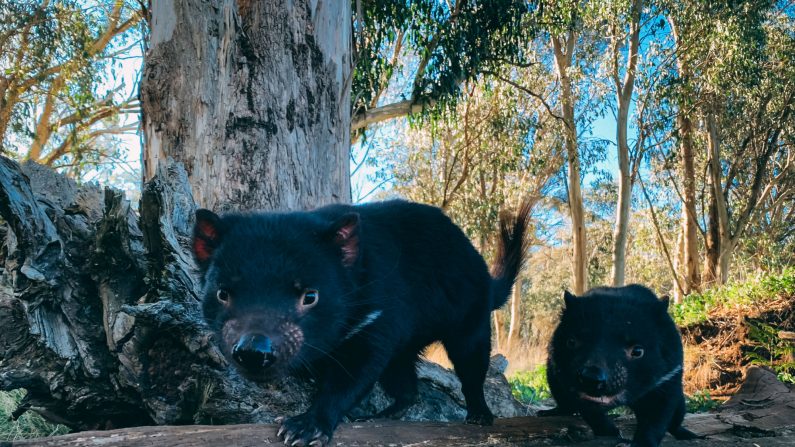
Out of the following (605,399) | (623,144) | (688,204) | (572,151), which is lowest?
(605,399)

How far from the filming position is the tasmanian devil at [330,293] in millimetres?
2531

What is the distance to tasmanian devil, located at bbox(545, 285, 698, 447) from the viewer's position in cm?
344

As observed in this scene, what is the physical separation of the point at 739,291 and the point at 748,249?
15539mm

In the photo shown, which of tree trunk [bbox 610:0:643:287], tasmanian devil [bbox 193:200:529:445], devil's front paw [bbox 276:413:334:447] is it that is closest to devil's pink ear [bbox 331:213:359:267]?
tasmanian devil [bbox 193:200:529:445]

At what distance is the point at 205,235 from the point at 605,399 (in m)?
2.09

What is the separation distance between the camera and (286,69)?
17.7 ft

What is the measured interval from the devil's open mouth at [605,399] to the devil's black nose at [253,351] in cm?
178

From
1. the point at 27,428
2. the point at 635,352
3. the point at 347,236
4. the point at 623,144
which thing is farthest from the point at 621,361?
the point at 623,144

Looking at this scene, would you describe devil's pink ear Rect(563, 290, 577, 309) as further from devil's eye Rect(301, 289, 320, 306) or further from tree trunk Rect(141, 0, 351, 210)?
tree trunk Rect(141, 0, 351, 210)

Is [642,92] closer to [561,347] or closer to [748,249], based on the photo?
[748,249]

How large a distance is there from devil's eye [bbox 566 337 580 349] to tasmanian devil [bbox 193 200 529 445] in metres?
0.53

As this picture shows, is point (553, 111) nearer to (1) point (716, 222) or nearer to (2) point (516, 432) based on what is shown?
(1) point (716, 222)

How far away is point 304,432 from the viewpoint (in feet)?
8.58

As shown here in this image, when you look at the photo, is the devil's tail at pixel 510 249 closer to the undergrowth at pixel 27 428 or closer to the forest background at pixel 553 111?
the undergrowth at pixel 27 428
